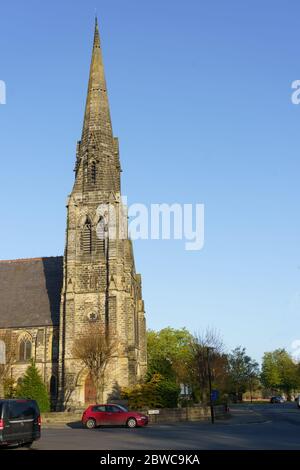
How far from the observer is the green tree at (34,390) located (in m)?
39.6

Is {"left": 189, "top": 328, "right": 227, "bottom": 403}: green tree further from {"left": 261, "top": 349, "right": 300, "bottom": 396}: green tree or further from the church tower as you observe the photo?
{"left": 261, "top": 349, "right": 300, "bottom": 396}: green tree

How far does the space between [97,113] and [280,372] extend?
75.2m

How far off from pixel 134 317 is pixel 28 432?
108 feet

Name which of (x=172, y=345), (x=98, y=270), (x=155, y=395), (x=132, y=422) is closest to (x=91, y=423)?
(x=132, y=422)

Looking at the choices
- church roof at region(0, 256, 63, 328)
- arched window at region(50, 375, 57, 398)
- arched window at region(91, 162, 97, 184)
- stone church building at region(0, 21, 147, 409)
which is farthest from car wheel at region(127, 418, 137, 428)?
arched window at region(91, 162, 97, 184)

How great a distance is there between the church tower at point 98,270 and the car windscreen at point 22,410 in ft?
85.6

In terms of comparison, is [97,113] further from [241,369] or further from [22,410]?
[241,369]

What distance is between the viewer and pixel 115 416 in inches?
1060

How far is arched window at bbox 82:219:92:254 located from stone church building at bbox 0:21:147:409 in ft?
0.30

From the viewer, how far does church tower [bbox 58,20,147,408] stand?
43719 millimetres

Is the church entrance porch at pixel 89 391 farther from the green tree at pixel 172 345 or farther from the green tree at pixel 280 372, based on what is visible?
the green tree at pixel 280 372

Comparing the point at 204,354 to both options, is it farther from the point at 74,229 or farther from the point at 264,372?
the point at 264,372

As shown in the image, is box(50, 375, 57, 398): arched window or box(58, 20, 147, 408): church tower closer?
box(58, 20, 147, 408): church tower
